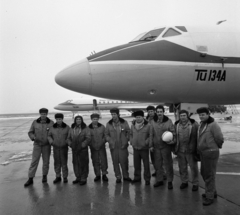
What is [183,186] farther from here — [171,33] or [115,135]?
[171,33]

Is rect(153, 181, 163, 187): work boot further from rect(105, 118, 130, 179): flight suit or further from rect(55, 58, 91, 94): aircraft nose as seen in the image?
rect(55, 58, 91, 94): aircraft nose

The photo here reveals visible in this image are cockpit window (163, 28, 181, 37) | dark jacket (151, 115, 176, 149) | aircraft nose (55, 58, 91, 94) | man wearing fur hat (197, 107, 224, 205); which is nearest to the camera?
man wearing fur hat (197, 107, 224, 205)

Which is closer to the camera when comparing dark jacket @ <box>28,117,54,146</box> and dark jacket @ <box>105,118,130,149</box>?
dark jacket @ <box>105,118,130,149</box>

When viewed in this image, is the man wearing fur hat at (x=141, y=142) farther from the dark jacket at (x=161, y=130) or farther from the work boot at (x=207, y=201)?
the work boot at (x=207, y=201)

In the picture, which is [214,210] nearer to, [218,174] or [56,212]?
[218,174]

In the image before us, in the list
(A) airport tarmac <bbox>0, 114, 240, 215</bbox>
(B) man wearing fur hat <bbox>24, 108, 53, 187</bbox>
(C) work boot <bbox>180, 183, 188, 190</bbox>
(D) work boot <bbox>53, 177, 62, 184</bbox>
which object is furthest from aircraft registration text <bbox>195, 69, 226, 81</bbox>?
(D) work boot <bbox>53, 177, 62, 184</bbox>

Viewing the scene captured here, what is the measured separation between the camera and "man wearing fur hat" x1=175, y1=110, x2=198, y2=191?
4031mm

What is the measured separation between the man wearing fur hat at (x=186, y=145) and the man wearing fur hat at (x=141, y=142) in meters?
0.60

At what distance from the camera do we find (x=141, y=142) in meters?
4.51

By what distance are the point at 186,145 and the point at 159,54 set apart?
2080 millimetres

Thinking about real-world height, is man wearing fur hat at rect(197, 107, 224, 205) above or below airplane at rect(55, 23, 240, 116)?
below

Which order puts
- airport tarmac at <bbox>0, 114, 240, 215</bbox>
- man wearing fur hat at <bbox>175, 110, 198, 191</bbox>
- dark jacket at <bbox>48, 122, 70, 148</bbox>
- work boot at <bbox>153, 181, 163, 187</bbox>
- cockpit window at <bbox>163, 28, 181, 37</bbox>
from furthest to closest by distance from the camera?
cockpit window at <bbox>163, 28, 181, 37</bbox> < dark jacket at <bbox>48, 122, 70, 148</bbox> < work boot at <bbox>153, 181, 163, 187</bbox> < man wearing fur hat at <bbox>175, 110, 198, 191</bbox> < airport tarmac at <bbox>0, 114, 240, 215</bbox>

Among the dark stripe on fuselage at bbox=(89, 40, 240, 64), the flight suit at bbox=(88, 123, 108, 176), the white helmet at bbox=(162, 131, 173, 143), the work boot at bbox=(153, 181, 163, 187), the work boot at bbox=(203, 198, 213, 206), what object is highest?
the dark stripe on fuselage at bbox=(89, 40, 240, 64)

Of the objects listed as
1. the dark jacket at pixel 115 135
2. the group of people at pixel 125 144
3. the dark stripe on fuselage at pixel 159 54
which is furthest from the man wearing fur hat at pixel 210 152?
the dark stripe on fuselage at pixel 159 54
